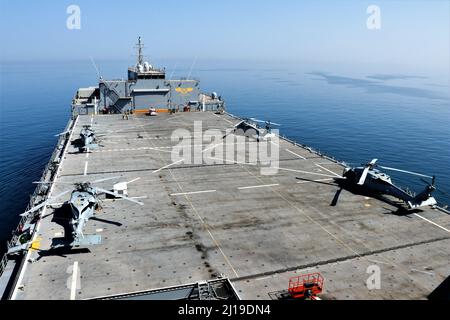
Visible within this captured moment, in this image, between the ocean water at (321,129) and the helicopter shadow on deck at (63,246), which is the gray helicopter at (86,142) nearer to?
the ocean water at (321,129)

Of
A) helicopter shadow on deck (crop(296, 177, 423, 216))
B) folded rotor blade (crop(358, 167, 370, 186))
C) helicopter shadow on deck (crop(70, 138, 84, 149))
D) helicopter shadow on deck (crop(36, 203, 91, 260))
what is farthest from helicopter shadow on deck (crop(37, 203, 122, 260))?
helicopter shadow on deck (crop(70, 138, 84, 149))

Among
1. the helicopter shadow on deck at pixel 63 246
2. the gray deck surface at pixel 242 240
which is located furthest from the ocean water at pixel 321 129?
the gray deck surface at pixel 242 240

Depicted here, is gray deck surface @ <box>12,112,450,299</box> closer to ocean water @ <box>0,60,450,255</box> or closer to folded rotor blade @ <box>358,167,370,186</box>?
folded rotor blade @ <box>358,167,370,186</box>

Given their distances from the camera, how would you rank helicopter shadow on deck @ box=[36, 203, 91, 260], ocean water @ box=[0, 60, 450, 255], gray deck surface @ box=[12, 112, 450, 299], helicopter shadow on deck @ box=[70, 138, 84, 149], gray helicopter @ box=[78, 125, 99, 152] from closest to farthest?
gray deck surface @ box=[12, 112, 450, 299]
helicopter shadow on deck @ box=[36, 203, 91, 260]
gray helicopter @ box=[78, 125, 99, 152]
helicopter shadow on deck @ box=[70, 138, 84, 149]
ocean water @ box=[0, 60, 450, 255]

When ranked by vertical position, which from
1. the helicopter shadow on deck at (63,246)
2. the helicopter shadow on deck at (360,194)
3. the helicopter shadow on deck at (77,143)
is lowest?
the helicopter shadow on deck at (63,246)

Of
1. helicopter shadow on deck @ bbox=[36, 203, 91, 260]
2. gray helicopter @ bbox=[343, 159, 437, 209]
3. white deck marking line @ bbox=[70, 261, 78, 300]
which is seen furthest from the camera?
gray helicopter @ bbox=[343, 159, 437, 209]

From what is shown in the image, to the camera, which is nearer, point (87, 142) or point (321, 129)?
point (87, 142)

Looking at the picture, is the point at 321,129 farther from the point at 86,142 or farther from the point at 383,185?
the point at 86,142

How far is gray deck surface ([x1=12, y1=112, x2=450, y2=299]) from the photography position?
2067 centimetres

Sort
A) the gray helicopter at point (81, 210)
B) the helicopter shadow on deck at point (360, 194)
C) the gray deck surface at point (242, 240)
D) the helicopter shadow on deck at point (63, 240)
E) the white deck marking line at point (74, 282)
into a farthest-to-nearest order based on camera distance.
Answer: the helicopter shadow on deck at point (360, 194)
the helicopter shadow on deck at point (63, 240)
the gray helicopter at point (81, 210)
the gray deck surface at point (242, 240)
the white deck marking line at point (74, 282)

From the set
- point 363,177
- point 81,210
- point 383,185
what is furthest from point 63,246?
point 383,185

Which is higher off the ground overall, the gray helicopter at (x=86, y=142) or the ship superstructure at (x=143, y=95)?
the ship superstructure at (x=143, y=95)

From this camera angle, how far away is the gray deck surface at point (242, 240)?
20.7 meters

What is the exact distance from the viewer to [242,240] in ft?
84.1
